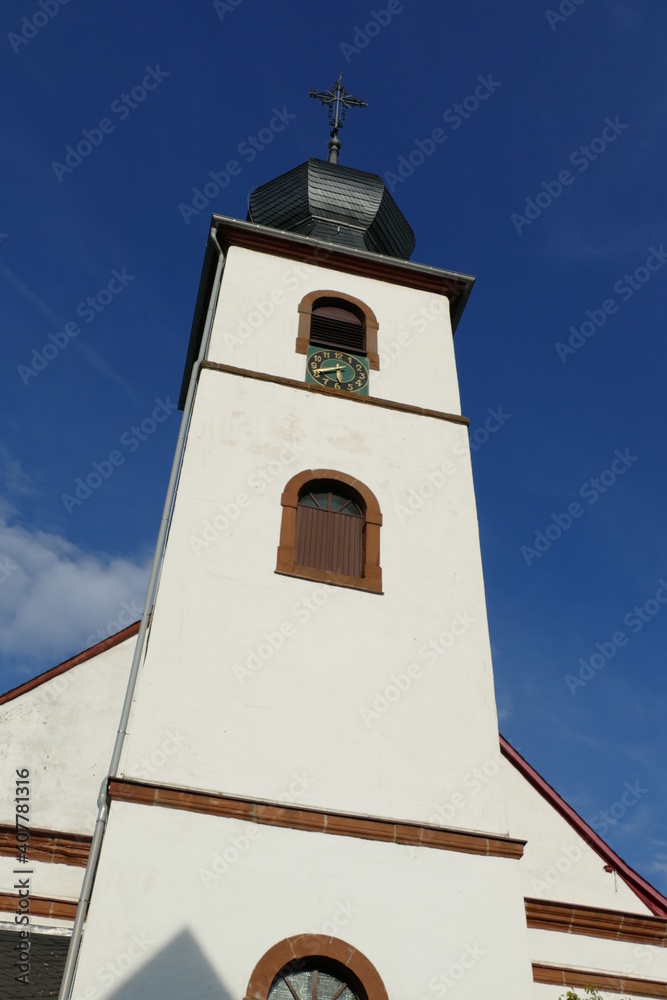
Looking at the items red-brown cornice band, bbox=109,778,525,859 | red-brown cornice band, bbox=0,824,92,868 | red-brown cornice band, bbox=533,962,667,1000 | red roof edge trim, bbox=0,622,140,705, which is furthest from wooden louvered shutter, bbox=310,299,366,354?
red-brown cornice band, bbox=533,962,667,1000

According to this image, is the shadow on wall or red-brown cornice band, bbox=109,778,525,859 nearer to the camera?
the shadow on wall

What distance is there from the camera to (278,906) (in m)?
8.27

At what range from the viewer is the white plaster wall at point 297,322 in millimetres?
13320

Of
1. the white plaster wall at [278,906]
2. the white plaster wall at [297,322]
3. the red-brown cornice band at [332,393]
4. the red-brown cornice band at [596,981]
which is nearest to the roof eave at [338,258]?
the white plaster wall at [297,322]

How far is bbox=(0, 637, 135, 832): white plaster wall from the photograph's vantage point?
1010 cm

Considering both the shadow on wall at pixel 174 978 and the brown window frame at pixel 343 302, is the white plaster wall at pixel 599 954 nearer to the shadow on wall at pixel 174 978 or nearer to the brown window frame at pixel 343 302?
the shadow on wall at pixel 174 978

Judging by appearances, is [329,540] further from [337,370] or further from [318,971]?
[318,971]

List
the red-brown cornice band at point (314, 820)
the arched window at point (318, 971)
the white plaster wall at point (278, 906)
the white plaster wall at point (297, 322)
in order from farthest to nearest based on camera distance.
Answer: the white plaster wall at point (297, 322), the red-brown cornice band at point (314, 820), the arched window at point (318, 971), the white plaster wall at point (278, 906)

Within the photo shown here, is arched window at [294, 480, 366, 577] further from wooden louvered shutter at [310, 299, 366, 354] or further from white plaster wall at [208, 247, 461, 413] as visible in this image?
wooden louvered shutter at [310, 299, 366, 354]

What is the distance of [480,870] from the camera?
8.93 metres

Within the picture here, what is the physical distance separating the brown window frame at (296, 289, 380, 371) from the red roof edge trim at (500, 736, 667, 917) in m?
5.40

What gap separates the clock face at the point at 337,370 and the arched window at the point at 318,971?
22.4 ft

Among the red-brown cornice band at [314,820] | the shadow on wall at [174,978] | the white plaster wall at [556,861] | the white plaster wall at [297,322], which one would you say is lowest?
the shadow on wall at [174,978]

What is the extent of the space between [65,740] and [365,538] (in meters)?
3.78
